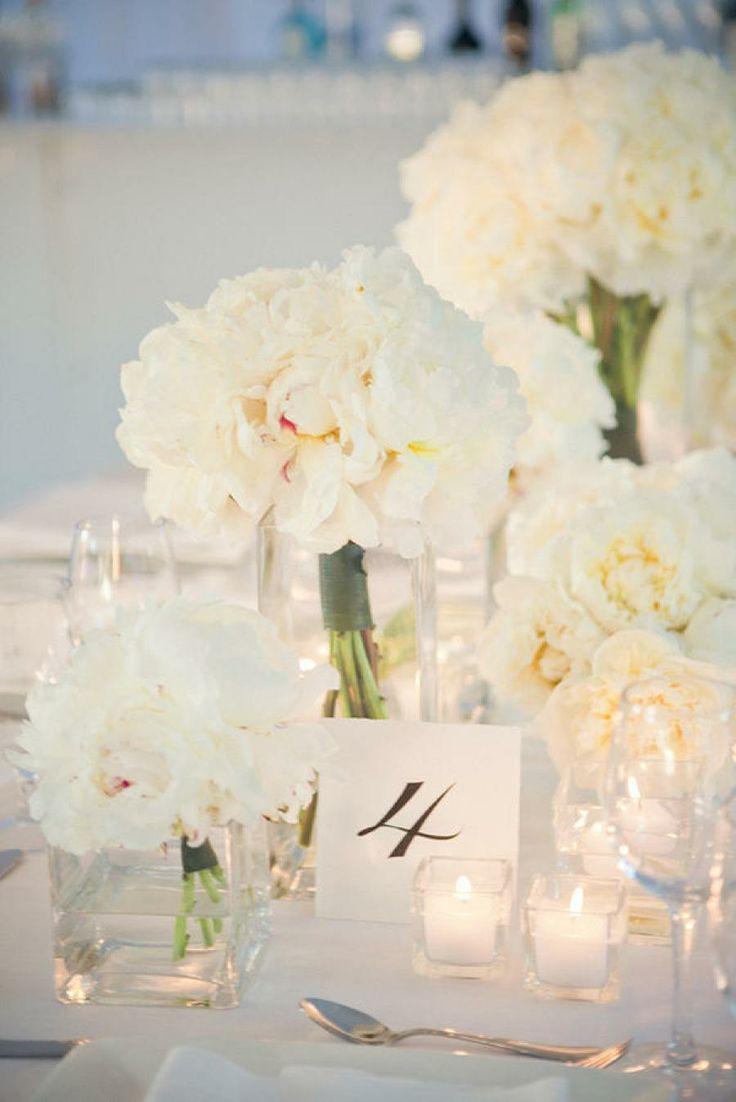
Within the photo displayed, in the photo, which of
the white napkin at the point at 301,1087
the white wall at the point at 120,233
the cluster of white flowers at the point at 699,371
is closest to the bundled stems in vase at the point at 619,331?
the cluster of white flowers at the point at 699,371

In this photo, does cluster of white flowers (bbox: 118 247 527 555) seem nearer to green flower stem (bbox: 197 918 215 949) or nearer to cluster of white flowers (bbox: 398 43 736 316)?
green flower stem (bbox: 197 918 215 949)

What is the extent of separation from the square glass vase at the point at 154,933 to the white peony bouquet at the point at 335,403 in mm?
205

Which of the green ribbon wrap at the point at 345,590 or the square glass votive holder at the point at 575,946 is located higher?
the green ribbon wrap at the point at 345,590

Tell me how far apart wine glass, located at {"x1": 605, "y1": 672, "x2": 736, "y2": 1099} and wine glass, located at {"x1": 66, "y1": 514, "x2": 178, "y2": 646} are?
466 mm

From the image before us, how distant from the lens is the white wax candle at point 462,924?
32.1 inches

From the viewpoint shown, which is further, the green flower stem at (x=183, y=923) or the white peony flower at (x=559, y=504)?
the white peony flower at (x=559, y=504)

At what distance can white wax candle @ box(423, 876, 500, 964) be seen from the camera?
815 millimetres

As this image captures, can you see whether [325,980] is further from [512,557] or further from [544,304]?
[544,304]

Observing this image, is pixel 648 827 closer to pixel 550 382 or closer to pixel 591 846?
pixel 591 846

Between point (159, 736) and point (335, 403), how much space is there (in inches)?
8.6

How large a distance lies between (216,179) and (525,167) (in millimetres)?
2630

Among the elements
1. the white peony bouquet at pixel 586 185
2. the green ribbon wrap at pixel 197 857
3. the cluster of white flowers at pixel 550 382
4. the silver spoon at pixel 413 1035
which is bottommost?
the silver spoon at pixel 413 1035

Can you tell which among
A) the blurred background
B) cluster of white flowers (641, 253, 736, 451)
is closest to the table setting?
cluster of white flowers (641, 253, 736, 451)

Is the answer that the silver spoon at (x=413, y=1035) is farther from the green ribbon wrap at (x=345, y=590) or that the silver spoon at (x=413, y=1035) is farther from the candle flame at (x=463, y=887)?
the green ribbon wrap at (x=345, y=590)
